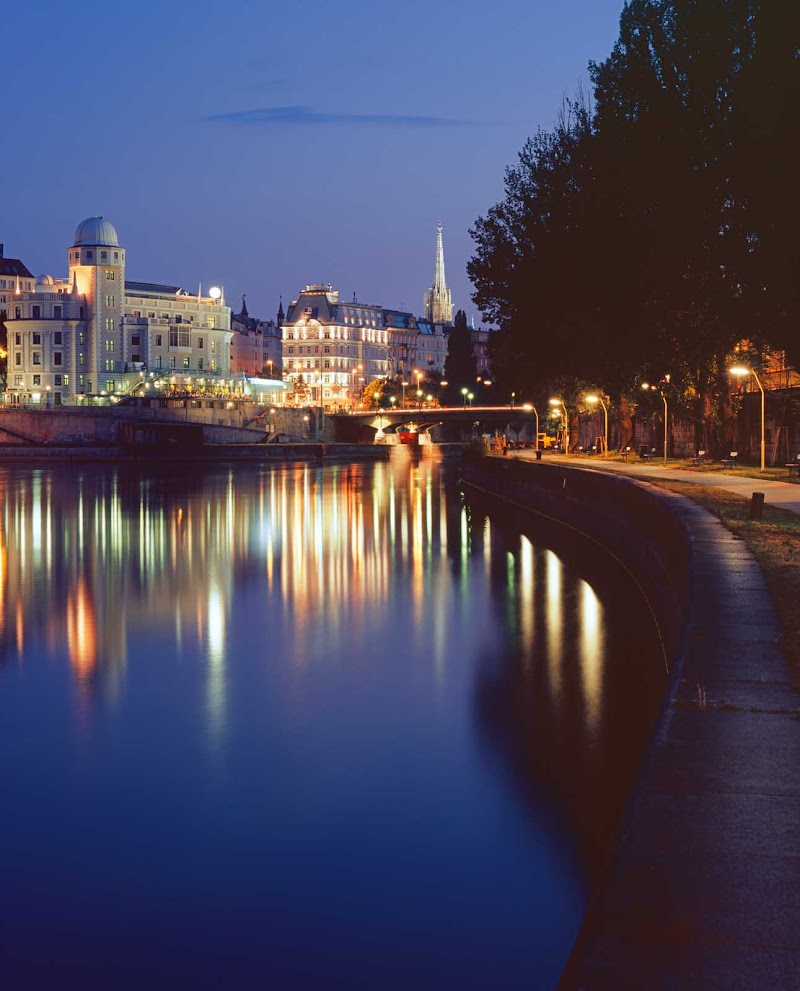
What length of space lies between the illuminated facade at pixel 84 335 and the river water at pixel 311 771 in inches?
5439

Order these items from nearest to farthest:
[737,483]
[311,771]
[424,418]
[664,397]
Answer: [311,771] < [737,483] < [664,397] < [424,418]

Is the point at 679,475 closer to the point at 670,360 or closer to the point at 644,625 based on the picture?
the point at 670,360

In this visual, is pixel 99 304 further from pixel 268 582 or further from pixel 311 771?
pixel 311 771

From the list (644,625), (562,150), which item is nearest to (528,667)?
(644,625)

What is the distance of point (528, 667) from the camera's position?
A: 21.5 m

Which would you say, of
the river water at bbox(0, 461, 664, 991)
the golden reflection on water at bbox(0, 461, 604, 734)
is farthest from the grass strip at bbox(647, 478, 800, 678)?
the golden reflection on water at bbox(0, 461, 604, 734)

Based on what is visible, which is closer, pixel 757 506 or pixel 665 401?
pixel 757 506

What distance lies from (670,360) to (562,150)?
49.3 feet

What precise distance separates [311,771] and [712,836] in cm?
762

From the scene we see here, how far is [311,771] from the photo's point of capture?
14.8m

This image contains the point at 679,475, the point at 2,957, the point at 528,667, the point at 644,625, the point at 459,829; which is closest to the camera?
the point at 2,957

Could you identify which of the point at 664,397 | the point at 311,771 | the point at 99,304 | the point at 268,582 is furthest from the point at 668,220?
the point at 99,304

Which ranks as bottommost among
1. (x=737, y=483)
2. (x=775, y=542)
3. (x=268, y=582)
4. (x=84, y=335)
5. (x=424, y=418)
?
(x=268, y=582)

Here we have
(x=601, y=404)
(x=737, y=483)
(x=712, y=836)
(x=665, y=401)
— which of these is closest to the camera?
(x=712, y=836)
